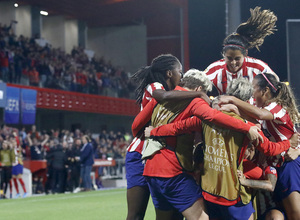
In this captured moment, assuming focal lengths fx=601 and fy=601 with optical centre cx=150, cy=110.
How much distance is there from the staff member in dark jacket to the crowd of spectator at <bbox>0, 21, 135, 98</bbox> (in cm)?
583

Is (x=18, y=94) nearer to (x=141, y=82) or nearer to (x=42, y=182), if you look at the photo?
(x=42, y=182)

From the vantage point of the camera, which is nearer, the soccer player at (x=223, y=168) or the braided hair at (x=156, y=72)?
the soccer player at (x=223, y=168)

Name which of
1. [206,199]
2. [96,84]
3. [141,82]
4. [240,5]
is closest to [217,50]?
[240,5]

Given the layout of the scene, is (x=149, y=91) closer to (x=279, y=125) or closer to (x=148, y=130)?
(x=148, y=130)

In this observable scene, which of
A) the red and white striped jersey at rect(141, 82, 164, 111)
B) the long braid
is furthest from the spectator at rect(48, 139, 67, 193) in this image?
the red and white striped jersey at rect(141, 82, 164, 111)

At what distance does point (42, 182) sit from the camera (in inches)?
849

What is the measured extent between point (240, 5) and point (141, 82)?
5.01 m

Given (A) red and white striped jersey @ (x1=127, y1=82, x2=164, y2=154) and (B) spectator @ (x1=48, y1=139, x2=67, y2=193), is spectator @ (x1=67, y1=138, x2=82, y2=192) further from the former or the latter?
(A) red and white striped jersey @ (x1=127, y1=82, x2=164, y2=154)

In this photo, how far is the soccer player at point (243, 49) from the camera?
579 cm

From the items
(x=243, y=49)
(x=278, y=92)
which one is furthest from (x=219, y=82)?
(x=278, y=92)

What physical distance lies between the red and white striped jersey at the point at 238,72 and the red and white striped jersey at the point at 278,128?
0.86 metres

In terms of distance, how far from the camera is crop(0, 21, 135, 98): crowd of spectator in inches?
998

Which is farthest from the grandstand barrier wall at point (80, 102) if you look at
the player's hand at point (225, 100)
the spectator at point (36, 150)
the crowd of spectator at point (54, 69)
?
the player's hand at point (225, 100)

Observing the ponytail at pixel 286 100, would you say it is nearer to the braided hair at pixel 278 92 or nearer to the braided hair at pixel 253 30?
the braided hair at pixel 278 92
